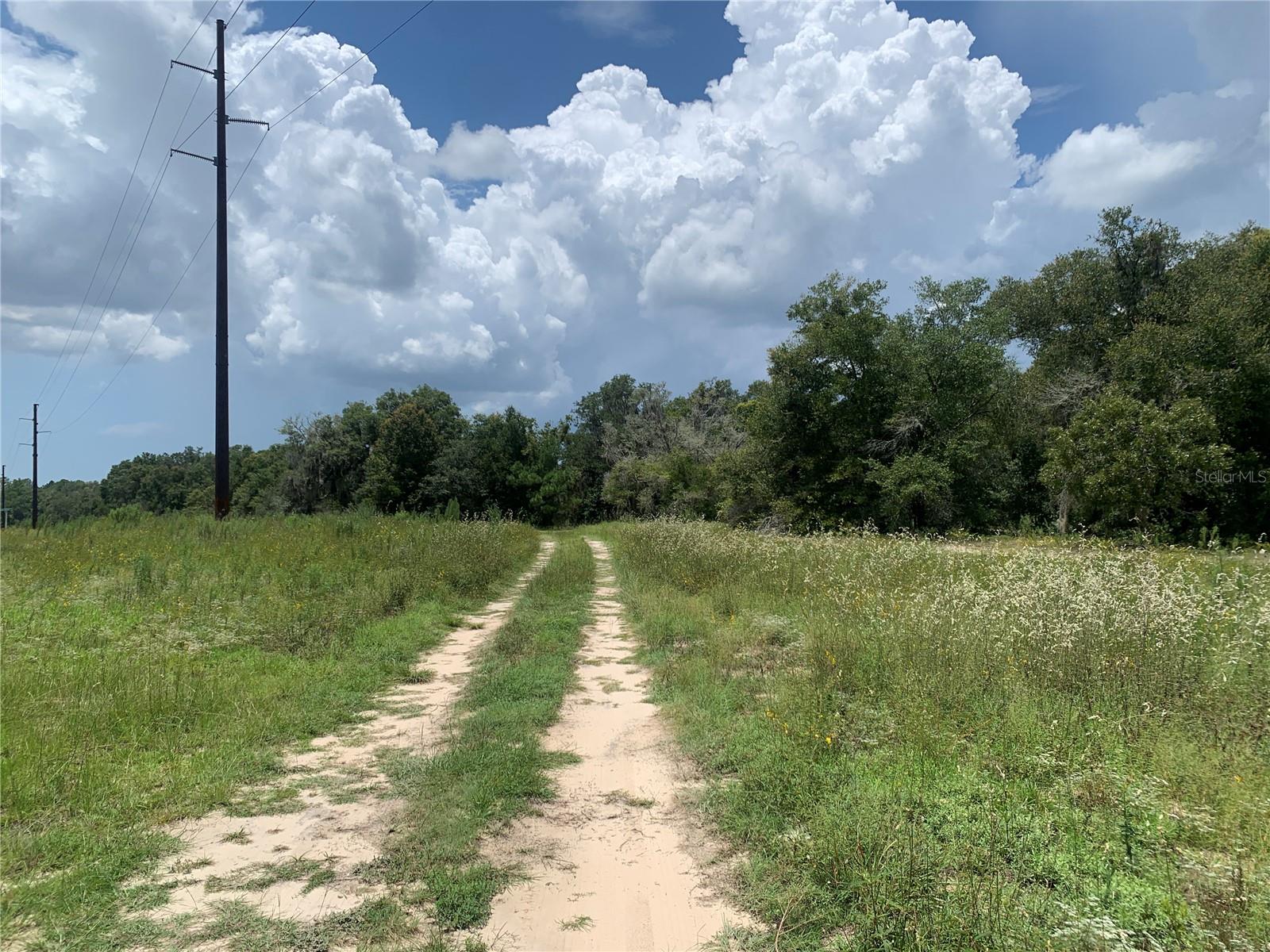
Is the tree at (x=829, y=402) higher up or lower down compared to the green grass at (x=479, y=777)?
higher up

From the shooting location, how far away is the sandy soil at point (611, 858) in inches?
124

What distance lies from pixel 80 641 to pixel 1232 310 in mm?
31560

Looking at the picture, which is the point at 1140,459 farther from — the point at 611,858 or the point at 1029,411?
the point at 611,858

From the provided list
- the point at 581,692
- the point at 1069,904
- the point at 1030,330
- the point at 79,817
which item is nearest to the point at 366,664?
the point at 581,692

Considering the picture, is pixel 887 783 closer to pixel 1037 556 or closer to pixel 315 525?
pixel 1037 556

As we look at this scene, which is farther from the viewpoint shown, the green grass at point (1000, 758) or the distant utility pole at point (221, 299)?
the distant utility pole at point (221, 299)

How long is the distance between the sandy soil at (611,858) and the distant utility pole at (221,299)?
46.3ft

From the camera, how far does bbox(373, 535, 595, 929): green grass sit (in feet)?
11.4

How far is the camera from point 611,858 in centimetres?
385

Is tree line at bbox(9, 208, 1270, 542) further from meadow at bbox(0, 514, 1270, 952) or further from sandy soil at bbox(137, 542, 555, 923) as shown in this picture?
sandy soil at bbox(137, 542, 555, 923)

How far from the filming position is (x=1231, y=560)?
32.7ft

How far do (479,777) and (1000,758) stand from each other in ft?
11.5

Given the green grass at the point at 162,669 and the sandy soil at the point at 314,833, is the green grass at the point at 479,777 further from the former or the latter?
the green grass at the point at 162,669

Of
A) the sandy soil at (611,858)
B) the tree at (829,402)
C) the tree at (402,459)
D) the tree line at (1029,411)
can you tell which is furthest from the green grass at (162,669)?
the tree at (402,459)
